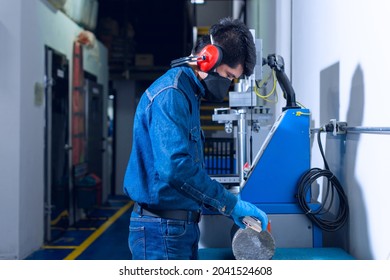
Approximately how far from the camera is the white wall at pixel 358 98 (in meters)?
1.74

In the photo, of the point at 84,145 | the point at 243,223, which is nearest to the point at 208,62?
the point at 243,223

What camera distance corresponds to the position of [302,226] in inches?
83.9

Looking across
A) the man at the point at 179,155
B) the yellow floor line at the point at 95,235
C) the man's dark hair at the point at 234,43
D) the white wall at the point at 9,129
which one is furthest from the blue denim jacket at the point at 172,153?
the yellow floor line at the point at 95,235

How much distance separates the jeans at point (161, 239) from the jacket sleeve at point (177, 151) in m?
0.15

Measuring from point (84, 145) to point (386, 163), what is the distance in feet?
15.9

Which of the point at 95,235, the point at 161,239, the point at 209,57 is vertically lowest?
the point at 95,235

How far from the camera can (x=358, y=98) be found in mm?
1987

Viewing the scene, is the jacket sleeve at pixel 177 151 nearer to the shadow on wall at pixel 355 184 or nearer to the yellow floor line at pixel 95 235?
the shadow on wall at pixel 355 184

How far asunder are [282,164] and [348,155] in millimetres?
307

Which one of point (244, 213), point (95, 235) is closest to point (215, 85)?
point (244, 213)

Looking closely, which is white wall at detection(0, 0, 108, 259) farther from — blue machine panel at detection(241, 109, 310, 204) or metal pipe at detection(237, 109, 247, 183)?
blue machine panel at detection(241, 109, 310, 204)

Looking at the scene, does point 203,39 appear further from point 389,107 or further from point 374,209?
point 374,209

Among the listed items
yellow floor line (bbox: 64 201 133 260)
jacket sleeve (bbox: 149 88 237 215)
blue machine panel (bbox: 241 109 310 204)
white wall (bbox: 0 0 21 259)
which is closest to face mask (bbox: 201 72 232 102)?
jacket sleeve (bbox: 149 88 237 215)

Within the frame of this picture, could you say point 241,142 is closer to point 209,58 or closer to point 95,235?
point 209,58
